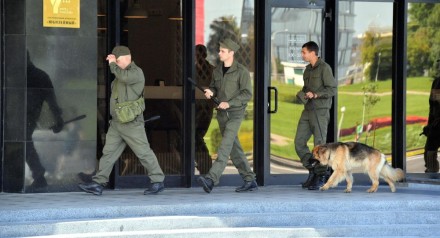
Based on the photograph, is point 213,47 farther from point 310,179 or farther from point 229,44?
point 310,179

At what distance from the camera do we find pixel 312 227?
11.0 metres

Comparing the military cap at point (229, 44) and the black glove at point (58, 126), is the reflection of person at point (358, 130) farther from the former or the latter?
the black glove at point (58, 126)

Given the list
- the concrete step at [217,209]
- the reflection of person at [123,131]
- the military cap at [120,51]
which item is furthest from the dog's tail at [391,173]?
the military cap at [120,51]

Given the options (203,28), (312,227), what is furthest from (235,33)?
(312,227)

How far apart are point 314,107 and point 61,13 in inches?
131

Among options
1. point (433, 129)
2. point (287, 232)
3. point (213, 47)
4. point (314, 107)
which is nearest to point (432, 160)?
point (433, 129)

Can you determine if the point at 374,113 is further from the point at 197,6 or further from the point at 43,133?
the point at 43,133

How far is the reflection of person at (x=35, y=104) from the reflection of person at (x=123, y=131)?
2.22 ft

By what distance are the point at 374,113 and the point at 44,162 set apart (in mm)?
4641

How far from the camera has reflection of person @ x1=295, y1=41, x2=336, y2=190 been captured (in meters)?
13.5

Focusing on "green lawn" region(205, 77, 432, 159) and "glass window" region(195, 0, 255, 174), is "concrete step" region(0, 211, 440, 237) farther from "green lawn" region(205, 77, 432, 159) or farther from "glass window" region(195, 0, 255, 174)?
"green lawn" region(205, 77, 432, 159)

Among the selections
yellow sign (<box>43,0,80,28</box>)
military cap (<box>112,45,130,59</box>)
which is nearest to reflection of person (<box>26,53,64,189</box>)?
yellow sign (<box>43,0,80,28</box>)

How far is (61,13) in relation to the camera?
1276 centimetres

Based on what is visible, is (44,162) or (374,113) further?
(374,113)
